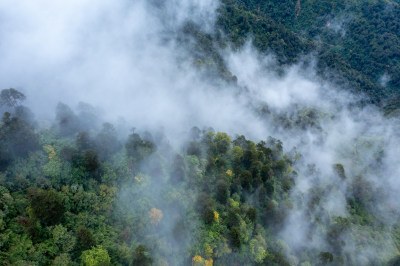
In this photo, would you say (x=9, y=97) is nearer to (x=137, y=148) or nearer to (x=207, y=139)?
(x=137, y=148)

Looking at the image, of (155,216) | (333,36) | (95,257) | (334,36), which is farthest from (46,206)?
(334,36)

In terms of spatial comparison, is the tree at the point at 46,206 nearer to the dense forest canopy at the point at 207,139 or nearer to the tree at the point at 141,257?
the dense forest canopy at the point at 207,139

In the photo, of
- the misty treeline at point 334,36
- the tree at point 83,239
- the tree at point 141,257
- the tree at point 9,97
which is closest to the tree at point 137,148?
the tree at point 83,239

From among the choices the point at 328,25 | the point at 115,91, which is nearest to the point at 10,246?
the point at 115,91

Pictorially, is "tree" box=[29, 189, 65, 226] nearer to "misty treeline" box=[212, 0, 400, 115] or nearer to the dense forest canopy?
the dense forest canopy

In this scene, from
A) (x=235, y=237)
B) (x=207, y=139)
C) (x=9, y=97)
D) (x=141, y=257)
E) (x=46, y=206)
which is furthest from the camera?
(x=207, y=139)

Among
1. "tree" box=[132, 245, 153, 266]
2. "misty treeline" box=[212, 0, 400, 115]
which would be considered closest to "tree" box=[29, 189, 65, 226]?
"tree" box=[132, 245, 153, 266]

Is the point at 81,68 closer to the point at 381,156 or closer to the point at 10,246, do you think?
the point at 10,246
